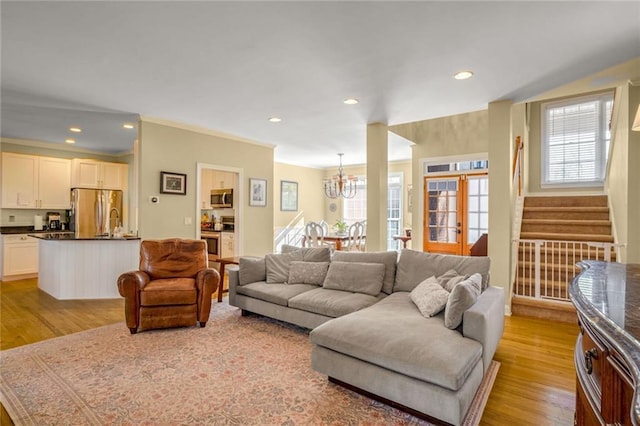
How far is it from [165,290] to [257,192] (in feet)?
10.6

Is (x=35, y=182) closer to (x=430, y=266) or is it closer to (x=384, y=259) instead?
(x=384, y=259)

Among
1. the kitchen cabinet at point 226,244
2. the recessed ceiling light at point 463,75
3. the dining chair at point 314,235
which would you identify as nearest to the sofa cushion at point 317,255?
the dining chair at point 314,235

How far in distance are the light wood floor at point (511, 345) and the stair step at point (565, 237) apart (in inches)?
65.2

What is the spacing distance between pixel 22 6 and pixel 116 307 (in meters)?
3.42

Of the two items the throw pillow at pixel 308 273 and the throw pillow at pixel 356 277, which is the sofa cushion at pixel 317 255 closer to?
the throw pillow at pixel 308 273

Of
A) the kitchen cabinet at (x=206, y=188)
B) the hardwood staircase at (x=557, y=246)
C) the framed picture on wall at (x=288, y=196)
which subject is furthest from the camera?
the framed picture on wall at (x=288, y=196)

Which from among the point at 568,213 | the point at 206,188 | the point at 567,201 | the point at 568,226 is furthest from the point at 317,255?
the point at 206,188

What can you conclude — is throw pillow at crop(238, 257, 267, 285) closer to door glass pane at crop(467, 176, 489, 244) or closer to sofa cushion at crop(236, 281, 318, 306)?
sofa cushion at crop(236, 281, 318, 306)

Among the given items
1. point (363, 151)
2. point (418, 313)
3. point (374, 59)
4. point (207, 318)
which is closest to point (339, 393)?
point (418, 313)

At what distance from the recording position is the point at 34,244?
6.04 meters

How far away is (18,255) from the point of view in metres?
5.87

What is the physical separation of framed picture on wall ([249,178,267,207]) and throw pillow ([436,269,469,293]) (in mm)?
4153

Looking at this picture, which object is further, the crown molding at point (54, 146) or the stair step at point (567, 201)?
the crown molding at point (54, 146)

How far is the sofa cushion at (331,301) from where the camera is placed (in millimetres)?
3037
